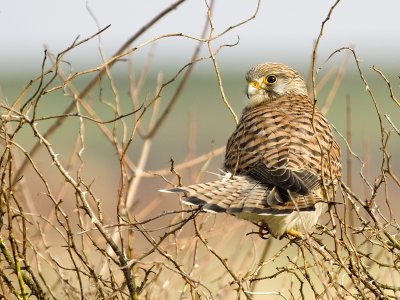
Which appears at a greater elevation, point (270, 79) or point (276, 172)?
point (270, 79)

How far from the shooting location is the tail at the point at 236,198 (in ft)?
12.3

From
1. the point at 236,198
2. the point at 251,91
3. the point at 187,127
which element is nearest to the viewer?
the point at 236,198

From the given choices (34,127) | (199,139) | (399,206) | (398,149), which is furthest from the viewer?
(199,139)

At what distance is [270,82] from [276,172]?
4.86 feet

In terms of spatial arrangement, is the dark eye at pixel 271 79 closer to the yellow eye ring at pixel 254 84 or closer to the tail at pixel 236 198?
the yellow eye ring at pixel 254 84

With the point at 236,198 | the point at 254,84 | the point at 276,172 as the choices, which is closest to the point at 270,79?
the point at 254,84

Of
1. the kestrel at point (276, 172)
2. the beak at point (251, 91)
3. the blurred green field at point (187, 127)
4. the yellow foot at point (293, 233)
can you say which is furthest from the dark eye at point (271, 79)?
the blurred green field at point (187, 127)

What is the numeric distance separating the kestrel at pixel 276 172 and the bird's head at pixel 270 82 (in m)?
0.14

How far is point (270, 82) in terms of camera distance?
562 cm

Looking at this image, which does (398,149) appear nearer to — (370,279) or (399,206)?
(399,206)

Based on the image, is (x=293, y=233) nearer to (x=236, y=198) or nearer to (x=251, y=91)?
(x=236, y=198)

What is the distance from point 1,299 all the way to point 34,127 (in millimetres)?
857

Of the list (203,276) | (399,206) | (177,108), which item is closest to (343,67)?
(203,276)

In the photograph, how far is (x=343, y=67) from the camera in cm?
489
